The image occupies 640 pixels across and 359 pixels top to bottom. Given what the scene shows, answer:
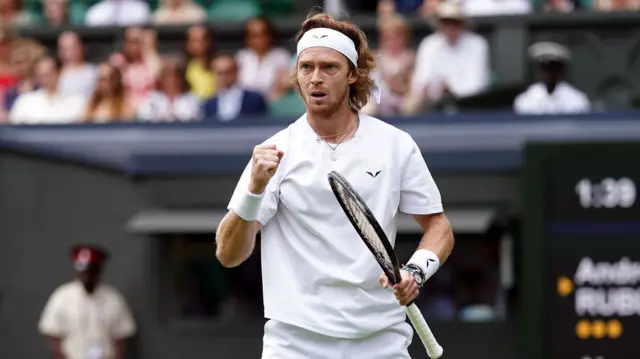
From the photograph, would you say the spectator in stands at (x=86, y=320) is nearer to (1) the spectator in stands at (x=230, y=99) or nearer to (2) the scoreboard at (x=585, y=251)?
(1) the spectator in stands at (x=230, y=99)

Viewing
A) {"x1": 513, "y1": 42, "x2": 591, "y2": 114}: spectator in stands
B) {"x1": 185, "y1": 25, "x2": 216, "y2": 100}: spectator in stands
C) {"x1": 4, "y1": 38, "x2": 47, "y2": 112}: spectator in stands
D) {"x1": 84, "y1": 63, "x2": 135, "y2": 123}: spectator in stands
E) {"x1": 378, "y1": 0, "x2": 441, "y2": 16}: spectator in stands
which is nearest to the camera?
{"x1": 513, "y1": 42, "x2": 591, "y2": 114}: spectator in stands

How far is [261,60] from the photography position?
12039mm

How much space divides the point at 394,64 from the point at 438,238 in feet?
20.5

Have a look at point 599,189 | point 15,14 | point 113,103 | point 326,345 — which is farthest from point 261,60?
point 326,345

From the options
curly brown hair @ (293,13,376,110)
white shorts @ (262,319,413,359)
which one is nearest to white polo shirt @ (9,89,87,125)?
curly brown hair @ (293,13,376,110)

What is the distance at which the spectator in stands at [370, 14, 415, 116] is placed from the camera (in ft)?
37.6

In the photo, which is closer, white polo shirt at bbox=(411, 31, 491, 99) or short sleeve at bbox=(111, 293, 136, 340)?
short sleeve at bbox=(111, 293, 136, 340)

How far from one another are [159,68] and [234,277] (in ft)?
5.97

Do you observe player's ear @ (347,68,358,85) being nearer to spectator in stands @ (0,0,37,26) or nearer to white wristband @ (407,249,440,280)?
white wristband @ (407,249,440,280)

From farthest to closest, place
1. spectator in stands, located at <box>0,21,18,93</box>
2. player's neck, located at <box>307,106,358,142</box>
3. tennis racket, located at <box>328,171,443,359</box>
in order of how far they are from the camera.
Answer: spectator in stands, located at <box>0,21,18,93</box>, player's neck, located at <box>307,106,358,142</box>, tennis racket, located at <box>328,171,443,359</box>

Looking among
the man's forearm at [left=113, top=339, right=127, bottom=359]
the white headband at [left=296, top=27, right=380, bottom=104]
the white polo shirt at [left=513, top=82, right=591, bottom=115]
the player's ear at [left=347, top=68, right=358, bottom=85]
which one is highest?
the white polo shirt at [left=513, top=82, right=591, bottom=115]

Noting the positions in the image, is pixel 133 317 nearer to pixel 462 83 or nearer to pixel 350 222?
pixel 462 83

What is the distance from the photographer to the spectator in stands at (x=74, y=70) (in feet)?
40.8

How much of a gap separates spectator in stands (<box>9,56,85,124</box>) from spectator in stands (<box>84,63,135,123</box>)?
182 mm
